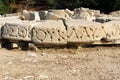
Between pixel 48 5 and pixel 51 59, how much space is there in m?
10.6

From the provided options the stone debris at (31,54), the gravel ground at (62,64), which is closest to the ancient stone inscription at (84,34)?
the gravel ground at (62,64)

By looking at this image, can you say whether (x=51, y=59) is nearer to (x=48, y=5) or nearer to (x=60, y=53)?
(x=60, y=53)

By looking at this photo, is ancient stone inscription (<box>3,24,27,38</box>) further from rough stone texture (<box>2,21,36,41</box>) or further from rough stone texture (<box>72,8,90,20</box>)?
rough stone texture (<box>72,8,90,20</box>)

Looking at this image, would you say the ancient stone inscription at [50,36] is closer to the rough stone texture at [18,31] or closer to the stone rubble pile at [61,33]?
the stone rubble pile at [61,33]

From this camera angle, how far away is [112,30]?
768 cm

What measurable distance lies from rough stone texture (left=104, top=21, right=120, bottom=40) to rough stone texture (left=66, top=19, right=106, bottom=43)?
129 millimetres

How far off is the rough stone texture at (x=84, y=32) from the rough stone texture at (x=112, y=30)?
0.42 ft

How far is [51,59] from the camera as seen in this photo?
6.84 metres

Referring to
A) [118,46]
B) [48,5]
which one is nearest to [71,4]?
[48,5]

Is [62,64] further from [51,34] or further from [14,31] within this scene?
[14,31]

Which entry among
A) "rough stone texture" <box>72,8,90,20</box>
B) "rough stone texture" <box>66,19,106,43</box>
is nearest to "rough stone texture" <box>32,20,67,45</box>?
"rough stone texture" <box>66,19,106,43</box>

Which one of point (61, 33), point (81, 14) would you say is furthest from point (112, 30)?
point (81, 14)

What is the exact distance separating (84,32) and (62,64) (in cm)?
115

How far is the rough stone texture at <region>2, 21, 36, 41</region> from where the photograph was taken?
7430 millimetres
